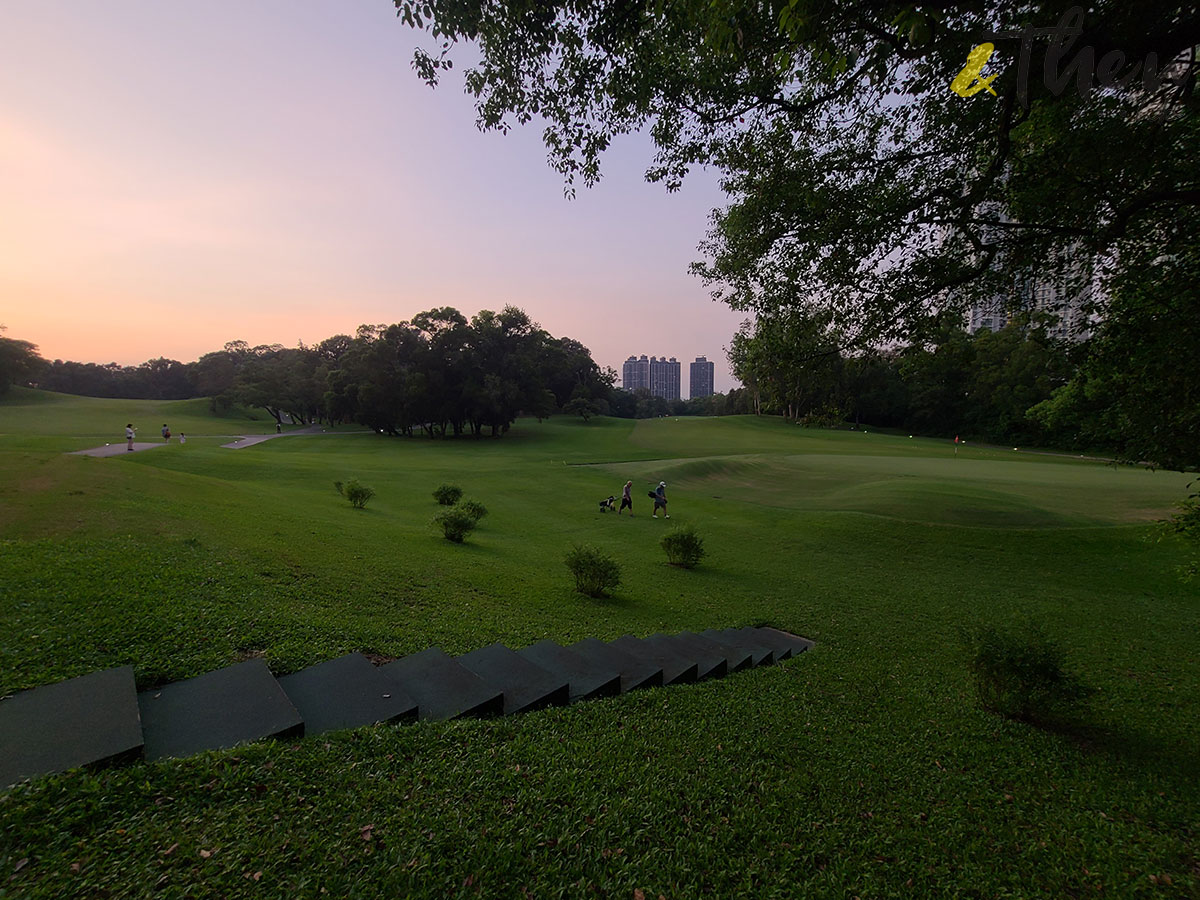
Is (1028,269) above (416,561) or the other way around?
above

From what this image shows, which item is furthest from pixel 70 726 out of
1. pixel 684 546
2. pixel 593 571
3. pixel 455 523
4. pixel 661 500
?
pixel 661 500

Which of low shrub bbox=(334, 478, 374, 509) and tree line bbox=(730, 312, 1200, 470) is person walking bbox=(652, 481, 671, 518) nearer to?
tree line bbox=(730, 312, 1200, 470)

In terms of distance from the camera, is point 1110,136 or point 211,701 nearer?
point 211,701

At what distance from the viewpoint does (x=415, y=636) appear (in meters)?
5.47

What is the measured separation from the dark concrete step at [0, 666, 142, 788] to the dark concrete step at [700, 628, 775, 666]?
5.80m

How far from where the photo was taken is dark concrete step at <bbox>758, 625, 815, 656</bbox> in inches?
278

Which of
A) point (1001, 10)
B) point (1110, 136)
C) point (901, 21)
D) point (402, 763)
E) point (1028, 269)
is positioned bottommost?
point (402, 763)

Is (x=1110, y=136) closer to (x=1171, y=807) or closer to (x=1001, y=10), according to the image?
(x=1001, y=10)

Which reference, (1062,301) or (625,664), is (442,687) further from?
(1062,301)

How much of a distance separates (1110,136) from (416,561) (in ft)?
35.7

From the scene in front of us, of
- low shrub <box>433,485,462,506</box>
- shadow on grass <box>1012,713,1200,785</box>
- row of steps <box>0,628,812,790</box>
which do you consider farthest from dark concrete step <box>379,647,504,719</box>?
low shrub <box>433,485,462,506</box>

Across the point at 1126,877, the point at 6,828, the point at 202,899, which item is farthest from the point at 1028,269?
the point at 6,828

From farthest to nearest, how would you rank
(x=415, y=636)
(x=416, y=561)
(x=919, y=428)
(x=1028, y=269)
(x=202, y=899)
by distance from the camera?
(x=919, y=428) < (x=416, y=561) < (x=1028, y=269) < (x=415, y=636) < (x=202, y=899)

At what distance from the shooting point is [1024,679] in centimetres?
490
